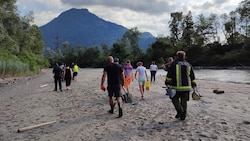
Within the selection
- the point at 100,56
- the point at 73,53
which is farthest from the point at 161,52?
the point at 73,53

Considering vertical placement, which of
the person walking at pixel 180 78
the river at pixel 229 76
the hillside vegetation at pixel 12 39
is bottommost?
the river at pixel 229 76

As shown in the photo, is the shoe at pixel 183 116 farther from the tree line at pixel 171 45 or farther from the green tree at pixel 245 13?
the green tree at pixel 245 13

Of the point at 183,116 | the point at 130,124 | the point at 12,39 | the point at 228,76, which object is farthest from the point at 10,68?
the point at 183,116

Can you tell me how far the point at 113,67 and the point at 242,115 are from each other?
16.6ft

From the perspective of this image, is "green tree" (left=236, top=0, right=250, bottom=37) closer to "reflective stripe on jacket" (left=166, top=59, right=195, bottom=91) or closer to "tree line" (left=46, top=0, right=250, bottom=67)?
"tree line" (left=46, top=0, right=250, bottom=67)

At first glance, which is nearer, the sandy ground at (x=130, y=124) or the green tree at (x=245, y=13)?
the sandy ground at (x=130, y=124)

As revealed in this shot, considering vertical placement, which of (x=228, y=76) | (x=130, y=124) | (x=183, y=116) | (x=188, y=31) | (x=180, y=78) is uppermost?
(x=188, y=31)

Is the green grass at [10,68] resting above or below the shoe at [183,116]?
above

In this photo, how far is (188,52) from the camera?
4134 inches

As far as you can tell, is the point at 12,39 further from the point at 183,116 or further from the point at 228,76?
the point at 183,116

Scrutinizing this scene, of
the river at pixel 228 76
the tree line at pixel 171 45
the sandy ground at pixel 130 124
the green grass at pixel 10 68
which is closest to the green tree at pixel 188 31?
the tree line at pixel 171 45

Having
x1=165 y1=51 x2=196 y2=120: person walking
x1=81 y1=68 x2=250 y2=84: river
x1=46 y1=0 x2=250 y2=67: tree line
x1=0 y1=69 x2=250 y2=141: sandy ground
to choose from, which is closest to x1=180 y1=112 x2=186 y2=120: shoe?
x1=0 y1=69 x2=250 y2=141: sandy ground

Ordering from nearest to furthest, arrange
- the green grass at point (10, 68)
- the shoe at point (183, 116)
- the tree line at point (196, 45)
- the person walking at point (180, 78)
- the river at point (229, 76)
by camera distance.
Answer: the person walking at point (180, 78), the shoe at point (183, 116), the river at point (229, 76), the green grass at point (10, 68), the tree line at point (196, 45)

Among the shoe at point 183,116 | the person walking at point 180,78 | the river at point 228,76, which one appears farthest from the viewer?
the river at point 228,76
